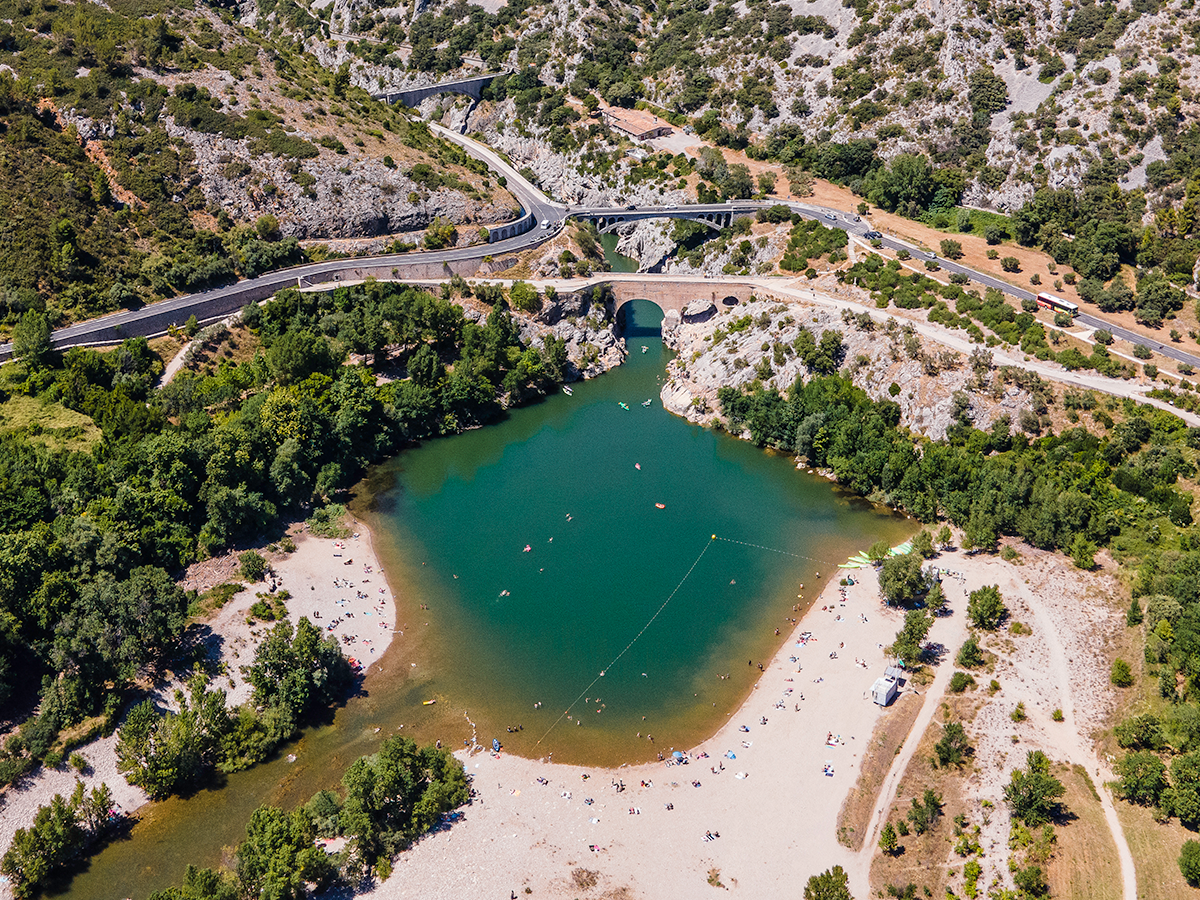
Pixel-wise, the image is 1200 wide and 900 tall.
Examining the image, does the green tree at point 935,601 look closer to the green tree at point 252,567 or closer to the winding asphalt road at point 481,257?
the winding asphalt road at point 481,257

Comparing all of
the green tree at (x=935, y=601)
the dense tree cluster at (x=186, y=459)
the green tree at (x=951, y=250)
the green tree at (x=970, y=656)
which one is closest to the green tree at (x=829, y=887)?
the green tree at (x=970, y=656)

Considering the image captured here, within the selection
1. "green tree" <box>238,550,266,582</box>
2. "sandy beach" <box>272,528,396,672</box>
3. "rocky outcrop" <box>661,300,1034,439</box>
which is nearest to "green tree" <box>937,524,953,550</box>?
"rocky outcrop" <box>661,300,1034,439</box>

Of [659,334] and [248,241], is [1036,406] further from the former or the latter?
[248,241]

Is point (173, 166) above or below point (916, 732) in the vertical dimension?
above

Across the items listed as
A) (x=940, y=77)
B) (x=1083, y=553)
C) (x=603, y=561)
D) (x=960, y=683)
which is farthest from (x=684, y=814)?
(x=940, y=77)

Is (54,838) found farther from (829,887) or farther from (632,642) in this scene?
(829,887)

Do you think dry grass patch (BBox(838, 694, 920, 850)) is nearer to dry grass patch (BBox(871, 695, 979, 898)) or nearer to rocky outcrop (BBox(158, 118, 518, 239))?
dry grass patch (BBox(871, 695, 979, 898))
